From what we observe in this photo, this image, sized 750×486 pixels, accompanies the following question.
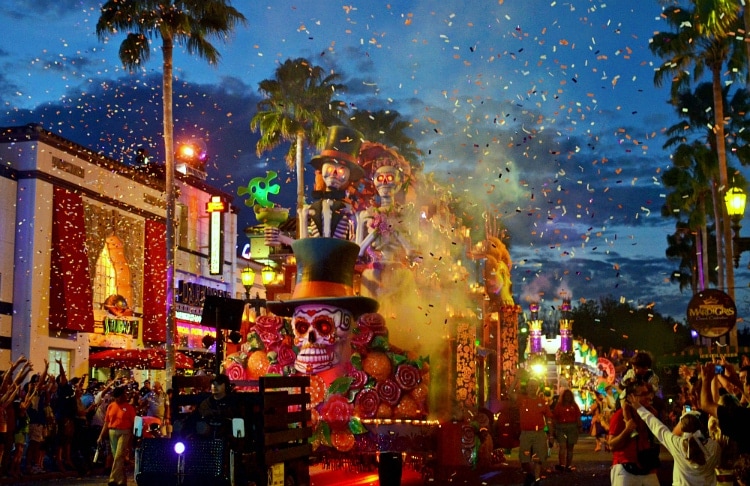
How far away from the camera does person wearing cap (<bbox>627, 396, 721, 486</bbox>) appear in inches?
310

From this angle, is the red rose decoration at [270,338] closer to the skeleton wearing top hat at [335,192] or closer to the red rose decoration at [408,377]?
the skeleton wearing top hat at [335,192]

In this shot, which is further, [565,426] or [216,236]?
[216,236]

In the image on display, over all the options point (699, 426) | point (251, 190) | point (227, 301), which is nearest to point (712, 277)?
point (251, 190)

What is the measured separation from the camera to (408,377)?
18.5 meters

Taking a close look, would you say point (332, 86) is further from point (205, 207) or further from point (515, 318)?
point (515, 318)

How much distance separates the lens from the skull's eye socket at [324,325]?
19250mm

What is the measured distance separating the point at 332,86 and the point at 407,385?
22351 mm

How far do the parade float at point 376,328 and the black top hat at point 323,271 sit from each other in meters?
0.03

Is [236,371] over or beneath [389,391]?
over

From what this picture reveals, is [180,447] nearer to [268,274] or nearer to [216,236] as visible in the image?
[268,274]

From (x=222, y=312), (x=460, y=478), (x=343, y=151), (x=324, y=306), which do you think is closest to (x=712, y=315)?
(x=460, y=478)

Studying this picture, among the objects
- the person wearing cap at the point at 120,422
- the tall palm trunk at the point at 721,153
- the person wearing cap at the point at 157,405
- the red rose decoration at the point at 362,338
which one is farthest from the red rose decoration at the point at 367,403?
the tall palm trunk at the point at 721,153

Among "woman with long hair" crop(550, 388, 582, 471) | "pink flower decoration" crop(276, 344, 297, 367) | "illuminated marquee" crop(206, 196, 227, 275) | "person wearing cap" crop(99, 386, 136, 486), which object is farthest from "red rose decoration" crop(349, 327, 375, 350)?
"illuminated marquee" crop(206, 196, 227, 275)

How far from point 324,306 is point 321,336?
63 cm
